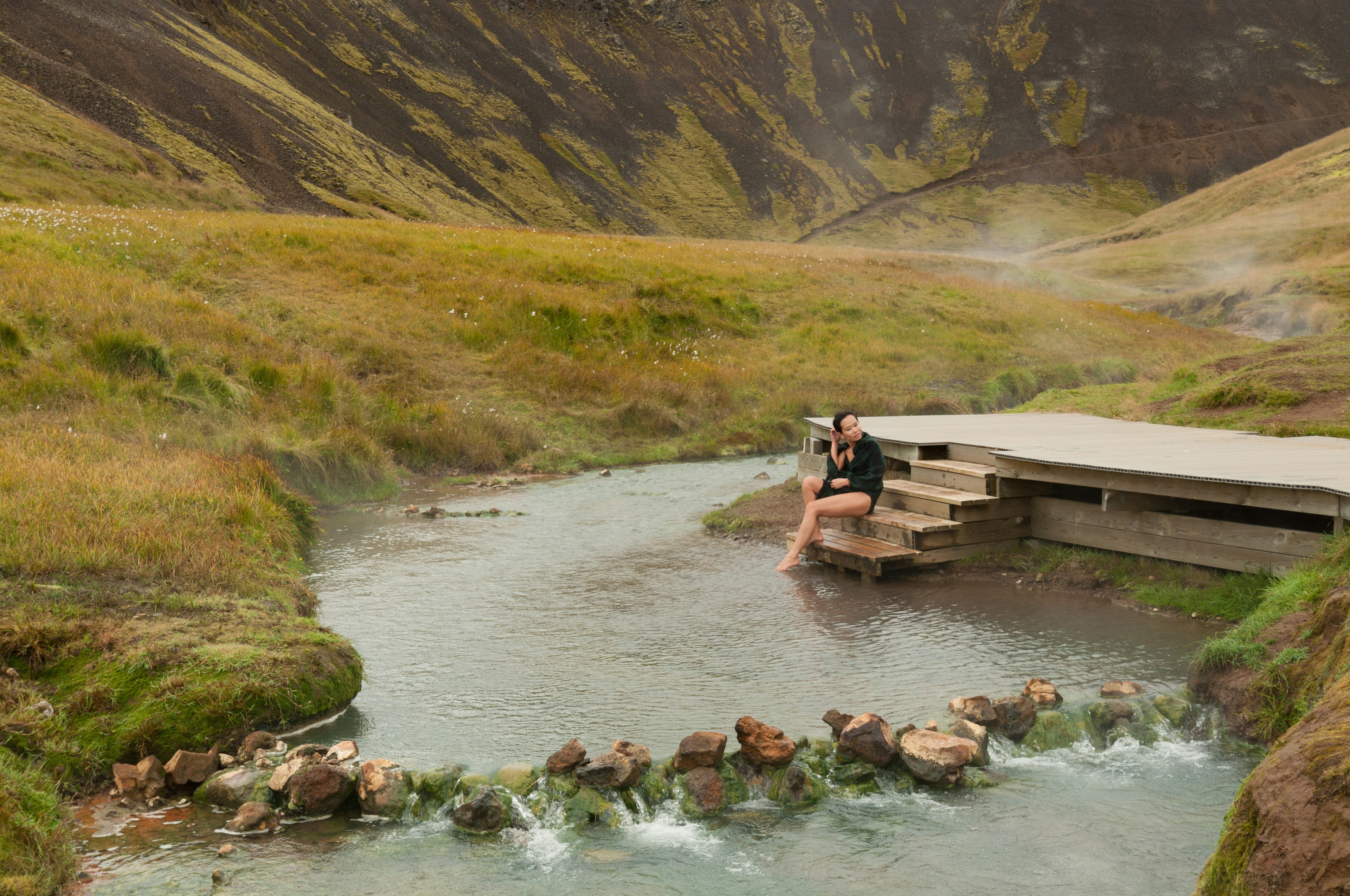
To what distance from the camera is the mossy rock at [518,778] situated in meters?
5.34

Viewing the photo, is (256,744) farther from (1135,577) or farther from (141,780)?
(1135,577)

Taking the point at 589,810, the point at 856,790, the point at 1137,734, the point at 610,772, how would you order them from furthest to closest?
the point at 1137,734
the point at 856,790
the point at 610,772
the point at 589,810

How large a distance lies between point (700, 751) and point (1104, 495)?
531 cm

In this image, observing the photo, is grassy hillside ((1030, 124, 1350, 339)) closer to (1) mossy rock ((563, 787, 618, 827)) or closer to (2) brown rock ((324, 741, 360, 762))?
(1) mossy rock ((563, 787, 618, 827))

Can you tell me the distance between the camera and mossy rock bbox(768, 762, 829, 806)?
17.4ft

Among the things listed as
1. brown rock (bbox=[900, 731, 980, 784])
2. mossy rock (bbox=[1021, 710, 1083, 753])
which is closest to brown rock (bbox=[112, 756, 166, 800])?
brown rock (bbox=[900, 731, 980, 784])

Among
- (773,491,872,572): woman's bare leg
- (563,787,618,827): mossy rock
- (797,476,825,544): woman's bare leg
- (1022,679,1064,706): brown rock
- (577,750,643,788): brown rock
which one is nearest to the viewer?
(563,787,618,827): mossy rock

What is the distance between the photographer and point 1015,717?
19.8 ft

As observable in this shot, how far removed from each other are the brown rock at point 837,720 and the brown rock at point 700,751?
784mm

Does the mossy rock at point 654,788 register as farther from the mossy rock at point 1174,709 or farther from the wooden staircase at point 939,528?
the wooden staircase at point 939,528

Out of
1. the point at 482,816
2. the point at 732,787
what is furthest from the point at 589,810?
the point at 732,787

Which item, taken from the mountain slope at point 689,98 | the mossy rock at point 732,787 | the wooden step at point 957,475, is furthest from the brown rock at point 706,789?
the mountain slope at point 689,98

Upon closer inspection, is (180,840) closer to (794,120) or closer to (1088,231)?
(1088,231)

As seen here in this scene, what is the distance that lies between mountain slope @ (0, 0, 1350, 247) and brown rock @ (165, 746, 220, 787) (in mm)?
51184
